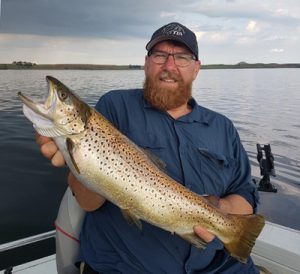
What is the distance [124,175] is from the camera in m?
2.82

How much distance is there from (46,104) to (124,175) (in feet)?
2.49

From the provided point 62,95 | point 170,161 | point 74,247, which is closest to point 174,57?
point 170,161

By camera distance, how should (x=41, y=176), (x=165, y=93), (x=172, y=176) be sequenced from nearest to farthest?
(x=172, y=176)
(x=165, y=93)
(x=41, y=176)

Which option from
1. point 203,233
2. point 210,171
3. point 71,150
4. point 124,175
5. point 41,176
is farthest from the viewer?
point 41,176

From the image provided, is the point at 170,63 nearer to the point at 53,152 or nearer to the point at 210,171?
the point at 210,171

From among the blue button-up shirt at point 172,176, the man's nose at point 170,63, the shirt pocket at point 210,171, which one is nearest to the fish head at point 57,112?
the blue button-up shirt at point 172,176

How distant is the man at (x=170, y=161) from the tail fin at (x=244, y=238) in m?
0.20

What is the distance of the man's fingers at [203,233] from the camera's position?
3.06 m

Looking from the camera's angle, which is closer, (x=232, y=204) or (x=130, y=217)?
(x=130, y=217)

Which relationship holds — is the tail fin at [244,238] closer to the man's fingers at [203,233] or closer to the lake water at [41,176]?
the man's fingers at [203,233]

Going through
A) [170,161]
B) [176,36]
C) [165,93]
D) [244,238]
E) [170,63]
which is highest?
[176,36]

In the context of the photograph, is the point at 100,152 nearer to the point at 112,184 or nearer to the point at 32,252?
the point at 112,184

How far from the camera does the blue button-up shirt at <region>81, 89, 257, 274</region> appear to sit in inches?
131

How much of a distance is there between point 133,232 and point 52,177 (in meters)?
7.45
